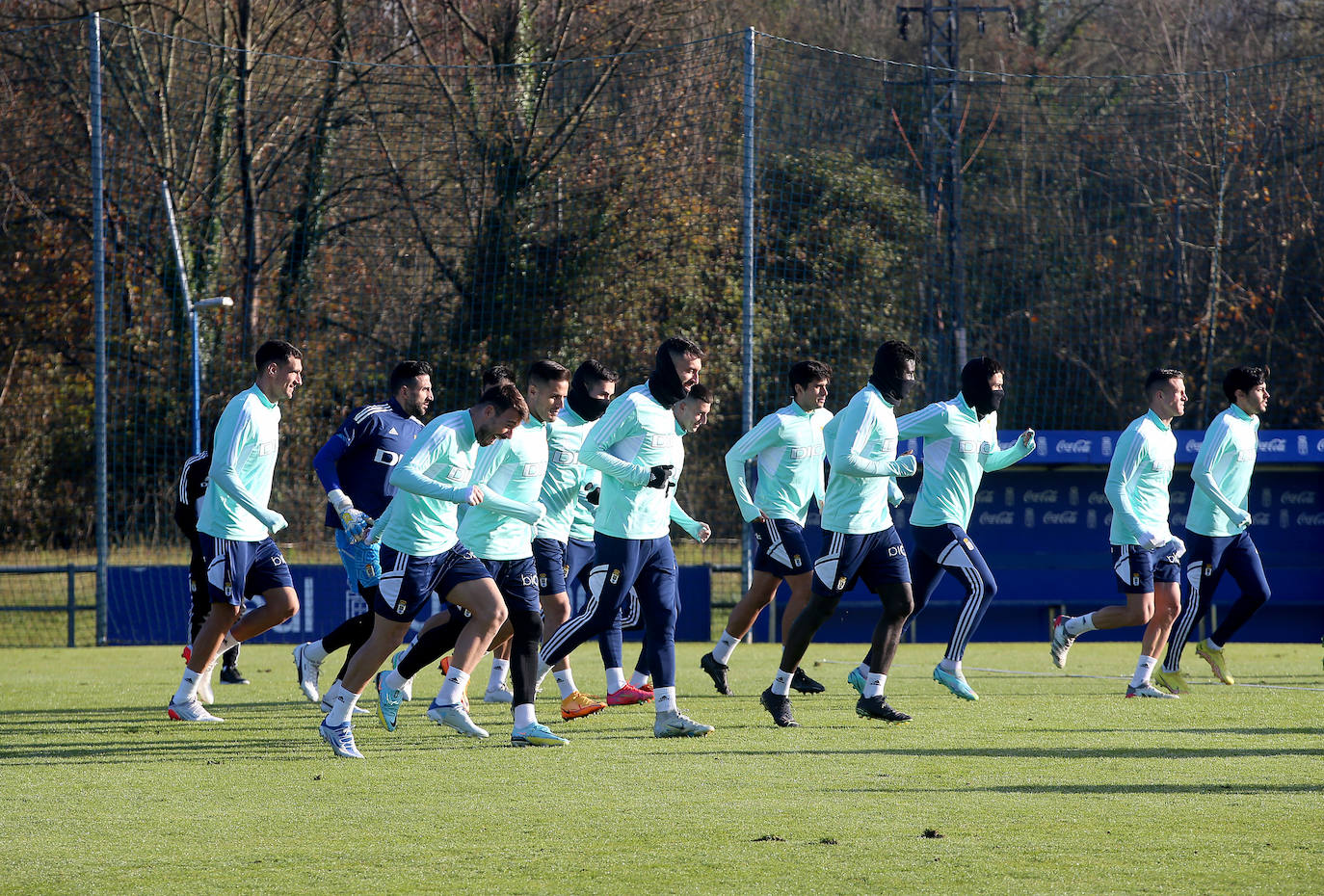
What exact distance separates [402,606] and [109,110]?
767 inches

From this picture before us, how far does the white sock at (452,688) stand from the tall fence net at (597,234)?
11.7 meters

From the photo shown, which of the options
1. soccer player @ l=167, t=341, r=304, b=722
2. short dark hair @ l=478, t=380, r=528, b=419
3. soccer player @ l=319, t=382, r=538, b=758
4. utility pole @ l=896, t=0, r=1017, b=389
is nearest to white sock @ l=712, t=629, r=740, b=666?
soccer player @ l=167, t=341, r=304, b=722

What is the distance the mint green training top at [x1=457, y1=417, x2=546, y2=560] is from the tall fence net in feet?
37.6

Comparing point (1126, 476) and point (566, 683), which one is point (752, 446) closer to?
point (566, 683)

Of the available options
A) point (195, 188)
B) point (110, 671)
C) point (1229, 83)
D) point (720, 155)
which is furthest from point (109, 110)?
point (1229, 83)

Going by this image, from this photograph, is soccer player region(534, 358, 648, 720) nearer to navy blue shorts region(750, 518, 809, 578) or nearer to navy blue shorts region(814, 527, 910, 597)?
navy blue shorts region(750, 518, 809, 578)

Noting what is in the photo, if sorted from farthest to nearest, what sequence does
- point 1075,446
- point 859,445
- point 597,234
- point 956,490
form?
point 597,234 → point 1075,446 → point 956,490 → point 859,445

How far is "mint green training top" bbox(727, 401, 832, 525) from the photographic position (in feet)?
33.7

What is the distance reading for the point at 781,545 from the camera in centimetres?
1032

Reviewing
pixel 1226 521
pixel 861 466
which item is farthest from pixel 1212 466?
pixel 861 466

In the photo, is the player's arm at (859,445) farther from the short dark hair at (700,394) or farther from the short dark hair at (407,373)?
the short dark hair at (407,373)

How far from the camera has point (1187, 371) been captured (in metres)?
27.6

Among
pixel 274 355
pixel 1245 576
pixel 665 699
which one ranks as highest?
pixel 274 355

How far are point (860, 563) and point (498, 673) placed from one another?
256cm
